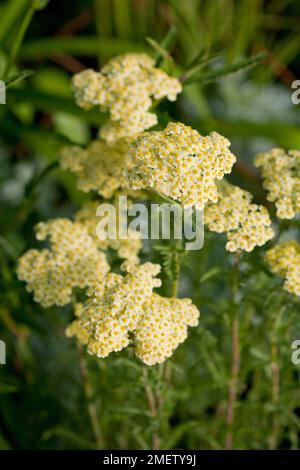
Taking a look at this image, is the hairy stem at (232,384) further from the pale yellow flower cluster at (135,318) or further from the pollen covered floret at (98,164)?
the pollen covered floret at (98,164)

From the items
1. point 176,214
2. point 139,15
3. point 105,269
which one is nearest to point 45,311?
point 105,269

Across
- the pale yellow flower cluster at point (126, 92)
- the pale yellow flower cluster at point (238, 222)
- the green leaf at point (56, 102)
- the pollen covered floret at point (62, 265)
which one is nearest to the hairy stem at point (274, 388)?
the pale yellow flower cluster at point (238, 222)

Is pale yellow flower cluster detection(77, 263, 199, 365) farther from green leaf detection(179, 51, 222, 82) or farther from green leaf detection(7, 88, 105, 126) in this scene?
green leaf detection(7, 88, 105, 126)

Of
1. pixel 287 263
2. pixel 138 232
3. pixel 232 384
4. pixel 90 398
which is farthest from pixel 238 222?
pixel 90 398

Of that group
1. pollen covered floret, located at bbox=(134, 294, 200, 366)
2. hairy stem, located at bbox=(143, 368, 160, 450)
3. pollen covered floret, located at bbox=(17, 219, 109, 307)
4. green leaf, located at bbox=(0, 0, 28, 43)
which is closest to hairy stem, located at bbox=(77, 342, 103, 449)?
hairy stem, located at bbox=(143, 368, 160, 450)
